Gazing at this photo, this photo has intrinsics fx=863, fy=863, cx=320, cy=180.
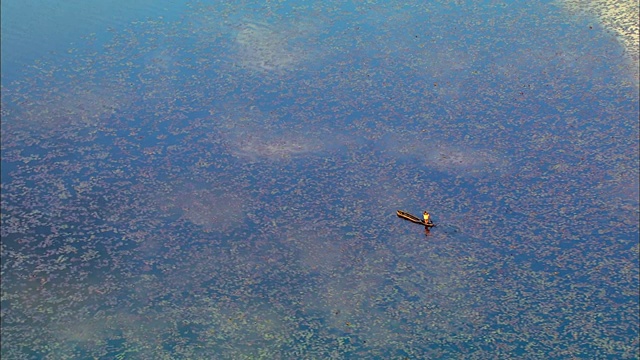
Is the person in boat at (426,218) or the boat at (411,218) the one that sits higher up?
the person in boat at (426,218)

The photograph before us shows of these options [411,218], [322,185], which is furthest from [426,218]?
[322,185]

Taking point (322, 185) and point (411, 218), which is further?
point (322, 185)

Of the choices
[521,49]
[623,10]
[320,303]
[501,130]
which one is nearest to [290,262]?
[320,303]

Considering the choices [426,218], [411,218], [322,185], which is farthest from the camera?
[322,185]

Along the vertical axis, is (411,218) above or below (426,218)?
below

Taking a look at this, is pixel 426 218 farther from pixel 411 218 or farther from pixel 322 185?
pixel 322 185

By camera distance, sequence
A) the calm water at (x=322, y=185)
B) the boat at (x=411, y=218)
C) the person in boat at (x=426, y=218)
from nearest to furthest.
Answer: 1. the calm water at (x=322, y=185)
2. the person in boat at (x=426, y=218)
3. the boat at (x=411, y=218)

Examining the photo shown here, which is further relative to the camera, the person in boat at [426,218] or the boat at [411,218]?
the boat at [411,218]

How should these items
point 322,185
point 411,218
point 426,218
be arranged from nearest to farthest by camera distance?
1. point 426,218
2. point 411,218
3. point 322,185
